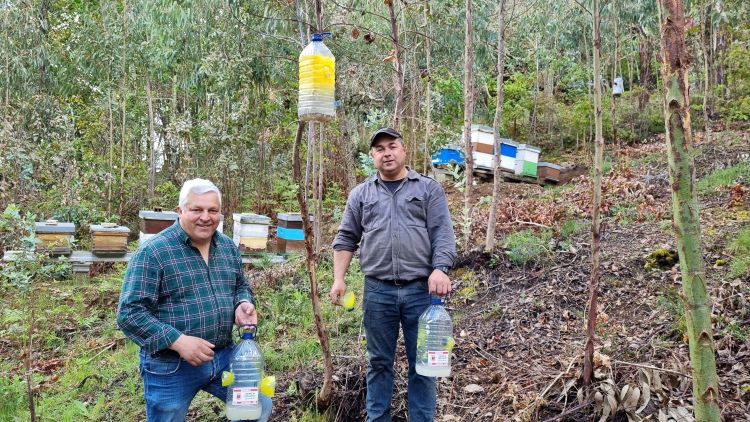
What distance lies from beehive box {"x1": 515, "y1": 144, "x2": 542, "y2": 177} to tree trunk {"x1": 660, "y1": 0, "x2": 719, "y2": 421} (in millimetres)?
10979

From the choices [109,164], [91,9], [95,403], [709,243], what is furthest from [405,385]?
[91,9]

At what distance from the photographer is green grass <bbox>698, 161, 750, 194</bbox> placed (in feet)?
28.4

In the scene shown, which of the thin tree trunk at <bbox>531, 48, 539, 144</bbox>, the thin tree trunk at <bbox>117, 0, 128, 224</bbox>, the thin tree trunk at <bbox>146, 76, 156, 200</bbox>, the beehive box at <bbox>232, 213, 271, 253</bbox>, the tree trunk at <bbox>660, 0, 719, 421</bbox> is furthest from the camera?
the thin tree trunk at <bbox>531, 48, 539, 144</bbox>

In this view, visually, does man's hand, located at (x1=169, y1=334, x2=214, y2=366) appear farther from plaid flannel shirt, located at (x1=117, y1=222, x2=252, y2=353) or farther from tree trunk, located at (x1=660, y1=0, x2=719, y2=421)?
tree trunk, located at (x1=660, y1=0, x2=719, y2=421)

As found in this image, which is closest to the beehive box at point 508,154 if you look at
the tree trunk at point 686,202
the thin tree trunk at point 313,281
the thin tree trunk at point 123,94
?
the thin tree trunk at point 123,94

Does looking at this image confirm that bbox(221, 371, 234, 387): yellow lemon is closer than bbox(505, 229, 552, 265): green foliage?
Yes

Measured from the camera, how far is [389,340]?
3389 mm

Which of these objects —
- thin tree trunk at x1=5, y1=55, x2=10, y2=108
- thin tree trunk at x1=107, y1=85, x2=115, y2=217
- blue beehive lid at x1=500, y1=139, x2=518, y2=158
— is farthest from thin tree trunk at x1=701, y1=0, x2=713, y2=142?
thin tree trunk at x1=5, y1=55, x2=10, y2=108

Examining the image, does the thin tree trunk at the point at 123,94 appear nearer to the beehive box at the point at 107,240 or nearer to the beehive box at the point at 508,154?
the beehive box at the point at 107,240

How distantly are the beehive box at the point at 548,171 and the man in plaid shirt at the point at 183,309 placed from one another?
11129mm

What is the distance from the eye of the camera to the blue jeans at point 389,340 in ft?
10.8

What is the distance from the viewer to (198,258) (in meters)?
2.87

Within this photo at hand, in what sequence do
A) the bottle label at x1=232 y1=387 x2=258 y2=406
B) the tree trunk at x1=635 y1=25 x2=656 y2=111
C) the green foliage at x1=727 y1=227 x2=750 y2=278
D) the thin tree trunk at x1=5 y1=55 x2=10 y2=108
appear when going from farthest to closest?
the tree trunk at x1=635 y1=25 x2=656 y2=111, the thin tree trunk at x1=5 y1=55 x2=10 y2=108, the green foliage at x1=727 y1=227 x2=750 y2=278, the bottle label at x1=232 y1=387 x2=258 y2=406

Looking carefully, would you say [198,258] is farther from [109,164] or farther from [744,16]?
[109,164]
